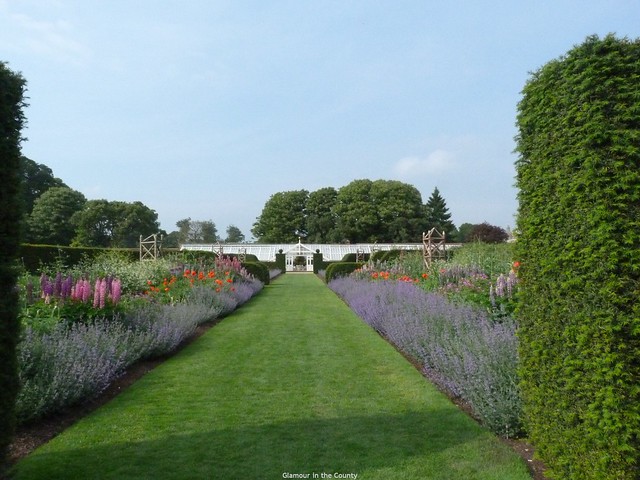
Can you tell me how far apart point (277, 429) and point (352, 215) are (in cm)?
5490

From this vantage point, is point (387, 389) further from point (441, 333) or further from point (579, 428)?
point (579, 428)

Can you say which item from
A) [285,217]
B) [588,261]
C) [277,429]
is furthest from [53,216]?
[588,261]

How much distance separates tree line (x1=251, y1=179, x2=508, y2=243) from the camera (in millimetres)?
57625

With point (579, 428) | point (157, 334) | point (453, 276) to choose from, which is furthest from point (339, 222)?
point (579, 428)

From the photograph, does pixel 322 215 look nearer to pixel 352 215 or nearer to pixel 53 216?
pixel 352 215

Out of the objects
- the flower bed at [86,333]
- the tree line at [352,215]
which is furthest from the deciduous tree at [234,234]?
the flower bed at [86,333]

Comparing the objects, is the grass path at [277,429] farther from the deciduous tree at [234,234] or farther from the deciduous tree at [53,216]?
the deciduous tree at [234,234]

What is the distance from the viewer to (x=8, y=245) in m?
2.82

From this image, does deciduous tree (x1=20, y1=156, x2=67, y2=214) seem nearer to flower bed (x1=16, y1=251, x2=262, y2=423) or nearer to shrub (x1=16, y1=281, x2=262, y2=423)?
flower bed (x1=16, y1=251, x2=262, y2=423)

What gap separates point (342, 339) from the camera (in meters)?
8.80

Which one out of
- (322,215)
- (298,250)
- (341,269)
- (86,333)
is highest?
(322,215)

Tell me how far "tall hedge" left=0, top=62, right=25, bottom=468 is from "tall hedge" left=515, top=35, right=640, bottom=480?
3.03 m

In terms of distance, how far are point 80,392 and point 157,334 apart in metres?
2.61

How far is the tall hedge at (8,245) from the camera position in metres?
2.77
